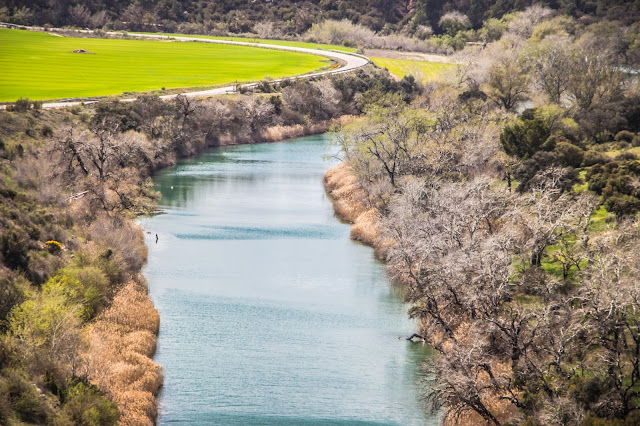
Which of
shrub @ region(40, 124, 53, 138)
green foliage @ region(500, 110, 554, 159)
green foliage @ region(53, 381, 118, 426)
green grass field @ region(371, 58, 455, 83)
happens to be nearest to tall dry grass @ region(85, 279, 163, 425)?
green foliage @ region(53, 381, 118, 426)

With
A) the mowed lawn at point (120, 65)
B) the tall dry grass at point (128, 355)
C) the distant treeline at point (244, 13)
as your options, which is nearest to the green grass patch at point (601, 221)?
the tall dry grass at point (128, 355)

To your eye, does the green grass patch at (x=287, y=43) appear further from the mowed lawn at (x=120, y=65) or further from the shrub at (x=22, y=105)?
the shrub at (x=22, y=105)

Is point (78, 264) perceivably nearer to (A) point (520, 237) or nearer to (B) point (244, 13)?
(A) point (520, 237)

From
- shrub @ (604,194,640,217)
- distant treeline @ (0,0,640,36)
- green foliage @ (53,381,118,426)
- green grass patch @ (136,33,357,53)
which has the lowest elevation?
green foliage @ (53,381,118,426)

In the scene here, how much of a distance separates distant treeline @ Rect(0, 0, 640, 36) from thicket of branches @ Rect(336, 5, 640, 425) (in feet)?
313

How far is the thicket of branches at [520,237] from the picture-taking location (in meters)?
28.2

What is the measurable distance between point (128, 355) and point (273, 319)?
966cm

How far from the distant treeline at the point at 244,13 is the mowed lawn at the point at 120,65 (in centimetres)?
2255

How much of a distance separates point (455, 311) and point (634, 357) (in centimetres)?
934

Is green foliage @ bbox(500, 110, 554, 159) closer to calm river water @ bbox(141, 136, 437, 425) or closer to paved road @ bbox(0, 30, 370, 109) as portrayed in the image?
calm river water @ bbox(141, 136, 437, 425)

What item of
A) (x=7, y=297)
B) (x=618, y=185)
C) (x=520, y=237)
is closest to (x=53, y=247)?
(x=7, y=297)

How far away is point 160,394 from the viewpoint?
3219 cm

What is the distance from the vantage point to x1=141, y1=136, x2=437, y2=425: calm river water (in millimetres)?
31781

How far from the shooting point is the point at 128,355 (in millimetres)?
33375
